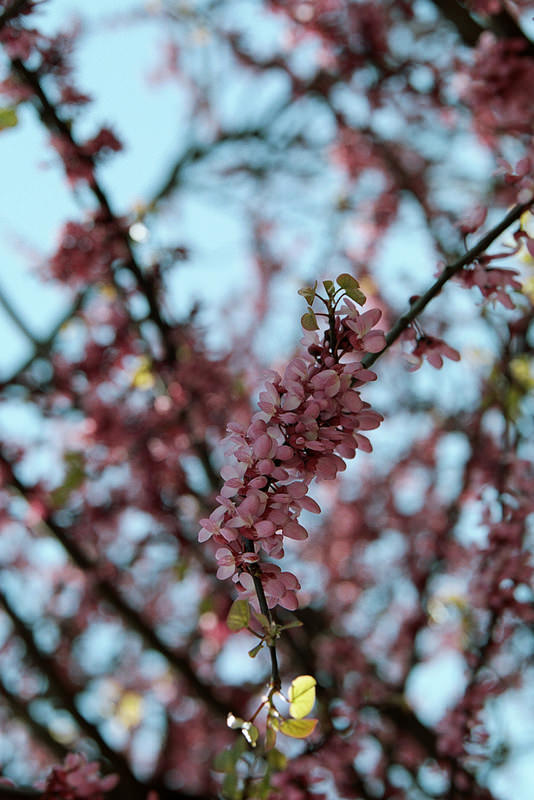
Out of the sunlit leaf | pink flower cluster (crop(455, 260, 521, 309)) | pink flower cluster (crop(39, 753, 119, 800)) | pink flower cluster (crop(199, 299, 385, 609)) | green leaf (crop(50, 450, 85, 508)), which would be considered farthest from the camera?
the sunlit leaf

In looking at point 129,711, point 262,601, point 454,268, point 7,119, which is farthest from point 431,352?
point 129,711

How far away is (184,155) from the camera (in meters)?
5.55

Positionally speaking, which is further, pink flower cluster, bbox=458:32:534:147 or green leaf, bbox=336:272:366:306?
pink flower cluster, bbox=458:32:534:147

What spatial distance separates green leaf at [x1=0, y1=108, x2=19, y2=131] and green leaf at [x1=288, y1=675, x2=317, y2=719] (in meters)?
1.68

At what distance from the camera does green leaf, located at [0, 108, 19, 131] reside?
6.84 feet

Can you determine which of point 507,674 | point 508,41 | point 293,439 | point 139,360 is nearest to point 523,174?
point 293,439

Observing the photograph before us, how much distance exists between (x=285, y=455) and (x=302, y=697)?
0.51m

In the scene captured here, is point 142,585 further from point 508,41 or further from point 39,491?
point 508,41

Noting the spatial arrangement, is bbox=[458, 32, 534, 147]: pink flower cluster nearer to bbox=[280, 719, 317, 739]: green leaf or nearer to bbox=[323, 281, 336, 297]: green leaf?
bbox=[323, 281, 336, 297]: green leaf

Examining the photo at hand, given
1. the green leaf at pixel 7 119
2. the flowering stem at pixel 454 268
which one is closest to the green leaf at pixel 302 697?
the flowering stem at pixel 454 268

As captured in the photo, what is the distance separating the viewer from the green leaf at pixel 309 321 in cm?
144

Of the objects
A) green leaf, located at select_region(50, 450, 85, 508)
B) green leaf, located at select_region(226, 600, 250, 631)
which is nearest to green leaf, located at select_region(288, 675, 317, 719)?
green leaf, located at select_region(226, 600, 250, 631)

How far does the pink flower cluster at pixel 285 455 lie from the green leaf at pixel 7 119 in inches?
48.6

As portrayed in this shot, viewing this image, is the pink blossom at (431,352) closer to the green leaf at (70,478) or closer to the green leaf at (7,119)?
the green leaf at (7,119)
